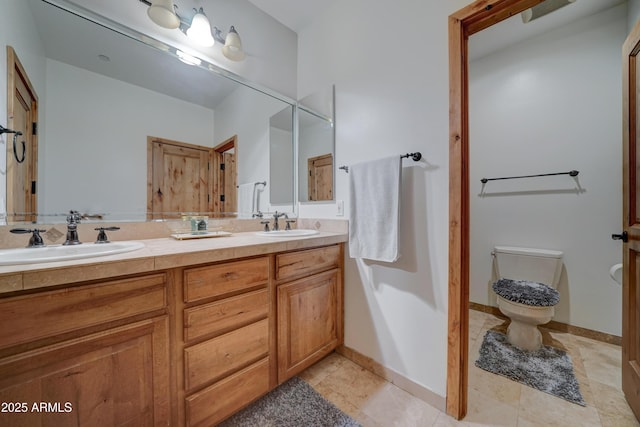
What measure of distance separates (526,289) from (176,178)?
102 inches

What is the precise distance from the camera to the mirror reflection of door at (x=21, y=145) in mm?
995

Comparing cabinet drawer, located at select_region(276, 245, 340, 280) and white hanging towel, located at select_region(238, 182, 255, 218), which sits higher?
white hanging towel, located at select_region(238, 182, 255, 218)

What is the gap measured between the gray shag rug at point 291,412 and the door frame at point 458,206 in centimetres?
56

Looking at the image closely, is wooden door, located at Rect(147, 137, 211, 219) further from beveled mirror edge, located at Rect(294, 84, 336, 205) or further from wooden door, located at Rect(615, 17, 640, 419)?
wooden door, located at Rect(615, 17, 640, 419)

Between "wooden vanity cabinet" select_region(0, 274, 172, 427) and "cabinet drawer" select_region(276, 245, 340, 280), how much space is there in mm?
543

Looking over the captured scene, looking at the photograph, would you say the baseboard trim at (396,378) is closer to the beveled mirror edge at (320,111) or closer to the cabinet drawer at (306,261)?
the cabinet drawer at (306,261)

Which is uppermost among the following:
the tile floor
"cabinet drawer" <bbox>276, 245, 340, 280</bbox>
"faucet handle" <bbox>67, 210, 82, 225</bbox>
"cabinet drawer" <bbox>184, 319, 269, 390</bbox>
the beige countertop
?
"faucet handle" <bbox>67, 210, 82, 225</bbox>

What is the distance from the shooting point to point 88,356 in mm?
734

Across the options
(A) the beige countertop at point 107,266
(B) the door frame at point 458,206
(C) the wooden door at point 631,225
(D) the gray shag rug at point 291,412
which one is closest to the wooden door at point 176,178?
(A) the beige countertop at point 107,266

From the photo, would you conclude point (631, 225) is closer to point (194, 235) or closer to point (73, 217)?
point (194, 235)

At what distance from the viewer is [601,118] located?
5.86 feet

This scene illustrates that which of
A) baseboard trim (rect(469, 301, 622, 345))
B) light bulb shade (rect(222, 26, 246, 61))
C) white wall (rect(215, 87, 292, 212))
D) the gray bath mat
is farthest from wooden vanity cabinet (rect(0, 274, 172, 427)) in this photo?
baseboard trim (rect(469, 301, 622, 345))

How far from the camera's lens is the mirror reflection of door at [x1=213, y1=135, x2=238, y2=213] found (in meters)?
1.64

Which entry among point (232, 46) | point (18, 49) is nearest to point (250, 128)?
point (232, 46)
